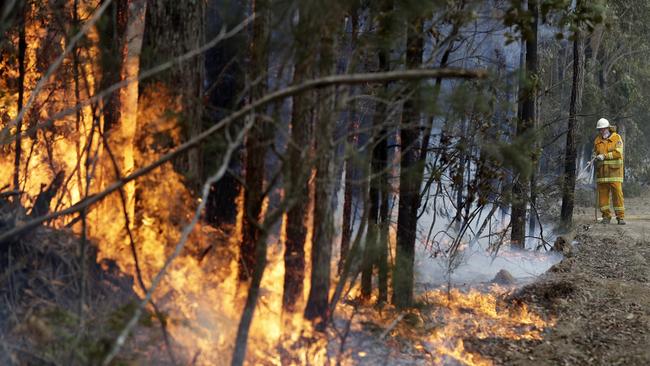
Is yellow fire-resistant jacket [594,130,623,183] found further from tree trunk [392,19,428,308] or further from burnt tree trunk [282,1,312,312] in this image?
burnt tree trunk [282,1,312,312]

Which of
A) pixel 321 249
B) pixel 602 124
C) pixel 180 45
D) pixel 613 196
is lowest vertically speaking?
pixel 321 249

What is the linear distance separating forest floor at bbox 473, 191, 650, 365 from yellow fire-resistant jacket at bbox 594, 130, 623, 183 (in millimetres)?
1777

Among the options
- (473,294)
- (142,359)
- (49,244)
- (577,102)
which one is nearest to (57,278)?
(49,244)

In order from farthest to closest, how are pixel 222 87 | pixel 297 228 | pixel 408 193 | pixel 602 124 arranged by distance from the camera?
pixel 602 124, pixel 408 193, pixel 222 87, pixel 297 228

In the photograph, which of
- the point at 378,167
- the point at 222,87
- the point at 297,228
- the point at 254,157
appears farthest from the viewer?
the point at 378,167

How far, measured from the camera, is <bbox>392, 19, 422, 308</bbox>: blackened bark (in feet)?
25.0

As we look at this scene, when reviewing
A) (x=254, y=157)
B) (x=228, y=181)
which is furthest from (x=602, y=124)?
(x=254, y=157)

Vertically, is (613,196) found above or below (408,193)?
above

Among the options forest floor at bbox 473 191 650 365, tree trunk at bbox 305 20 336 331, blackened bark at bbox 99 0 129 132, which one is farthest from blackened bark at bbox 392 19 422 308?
blackened bark at bbox 99 0 129 132

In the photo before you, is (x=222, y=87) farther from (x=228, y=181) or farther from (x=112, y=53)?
(x=112, y=53)

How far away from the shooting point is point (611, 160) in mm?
14992

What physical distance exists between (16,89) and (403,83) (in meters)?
6.20

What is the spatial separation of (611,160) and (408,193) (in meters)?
8.06

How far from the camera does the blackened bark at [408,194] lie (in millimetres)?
7619
